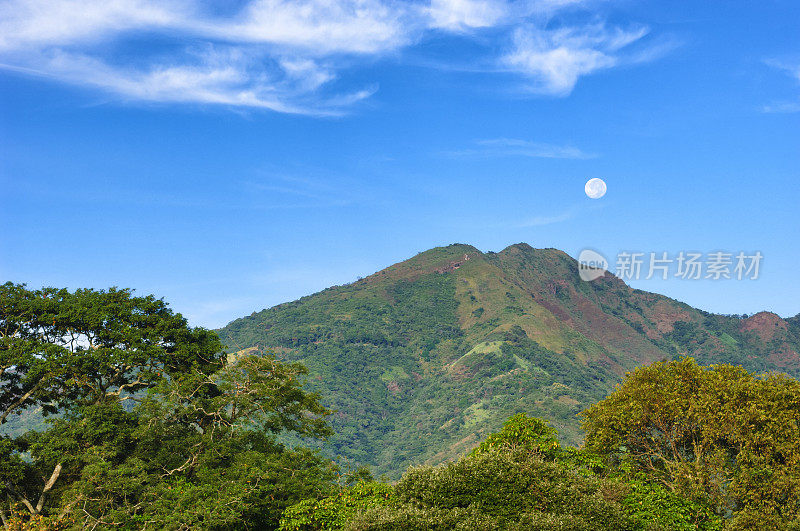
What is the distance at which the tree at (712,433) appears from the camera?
85.4 feet

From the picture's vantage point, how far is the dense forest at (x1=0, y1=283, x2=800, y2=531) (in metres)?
22.2

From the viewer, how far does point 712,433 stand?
28219mm

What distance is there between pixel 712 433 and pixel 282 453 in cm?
1888

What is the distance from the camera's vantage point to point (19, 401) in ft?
96.2

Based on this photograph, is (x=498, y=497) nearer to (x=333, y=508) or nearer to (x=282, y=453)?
(x=333, y=508)

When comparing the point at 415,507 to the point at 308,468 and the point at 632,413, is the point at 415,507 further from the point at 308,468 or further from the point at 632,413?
the point at 632,413

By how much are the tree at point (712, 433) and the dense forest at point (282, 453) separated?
3.1 inches

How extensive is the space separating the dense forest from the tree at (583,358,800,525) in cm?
8

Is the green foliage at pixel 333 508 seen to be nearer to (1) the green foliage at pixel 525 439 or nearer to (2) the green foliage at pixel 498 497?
(2) the green foliage at pixel 498 497

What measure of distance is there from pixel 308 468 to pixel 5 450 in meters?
12.3

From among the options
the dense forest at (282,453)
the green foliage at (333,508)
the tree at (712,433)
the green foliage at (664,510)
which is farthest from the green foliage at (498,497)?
the tree at (712,433)

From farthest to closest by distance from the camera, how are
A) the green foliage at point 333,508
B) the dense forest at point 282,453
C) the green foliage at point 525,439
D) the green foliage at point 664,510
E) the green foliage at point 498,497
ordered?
the green foliage at point 525,439, the green foliage at point 333,508, the green foliage at point 664,510, the dense forest at point 282,453, the green foliage at point 498,497

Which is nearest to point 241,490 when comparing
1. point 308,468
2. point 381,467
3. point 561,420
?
point 308,468

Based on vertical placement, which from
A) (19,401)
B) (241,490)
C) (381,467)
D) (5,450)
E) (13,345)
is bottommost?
(381,467)
